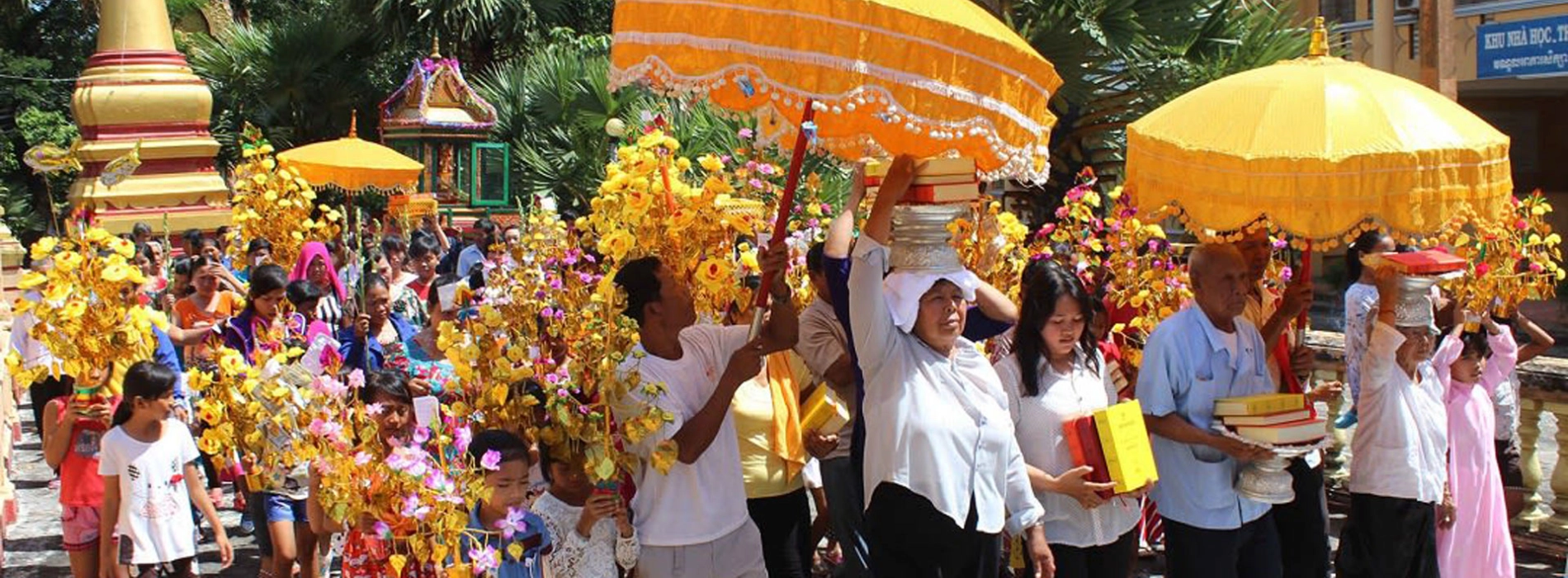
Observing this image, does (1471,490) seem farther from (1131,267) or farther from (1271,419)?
(1131,267)

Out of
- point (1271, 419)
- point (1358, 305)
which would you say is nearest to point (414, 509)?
point (1271, 419)

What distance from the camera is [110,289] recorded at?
21.0 ft

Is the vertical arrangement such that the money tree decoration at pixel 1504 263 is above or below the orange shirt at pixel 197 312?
above

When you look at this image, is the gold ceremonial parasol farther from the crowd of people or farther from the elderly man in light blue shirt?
the elderly man in light blue shirt

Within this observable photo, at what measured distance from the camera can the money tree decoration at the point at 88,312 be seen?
6297 millimetres

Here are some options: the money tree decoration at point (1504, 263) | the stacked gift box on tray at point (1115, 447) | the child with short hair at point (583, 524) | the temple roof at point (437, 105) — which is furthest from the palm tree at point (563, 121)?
the child with short hair at point (583, 524)

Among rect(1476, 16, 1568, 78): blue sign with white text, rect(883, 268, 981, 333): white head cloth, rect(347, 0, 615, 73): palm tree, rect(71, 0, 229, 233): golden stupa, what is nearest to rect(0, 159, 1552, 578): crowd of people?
rect(883, 268, 981, 333): white head cloth

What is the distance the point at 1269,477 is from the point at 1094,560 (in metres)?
0.64

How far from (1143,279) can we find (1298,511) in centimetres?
179

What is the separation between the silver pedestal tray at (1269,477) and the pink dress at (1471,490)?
1213 millimetres

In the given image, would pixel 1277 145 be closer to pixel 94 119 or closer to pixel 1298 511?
pixel 1298 511

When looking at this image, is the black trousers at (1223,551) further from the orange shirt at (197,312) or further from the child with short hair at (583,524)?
the orange shirt at (197,312)

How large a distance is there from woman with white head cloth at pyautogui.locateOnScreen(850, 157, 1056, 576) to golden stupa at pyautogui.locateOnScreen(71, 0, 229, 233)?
1364 centimetres

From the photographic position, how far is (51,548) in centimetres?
866
